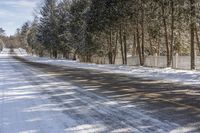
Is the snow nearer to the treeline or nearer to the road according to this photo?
the road

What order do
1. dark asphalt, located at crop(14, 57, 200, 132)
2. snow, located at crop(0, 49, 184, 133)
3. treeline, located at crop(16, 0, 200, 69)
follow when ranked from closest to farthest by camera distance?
snow, located at crop(0, 49, 184, 133), dark asphalt, located at crop(14, 57, 200, 132), treeline, located at crop(16, 0, 200, 69)

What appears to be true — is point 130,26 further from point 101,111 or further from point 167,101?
point 101,111

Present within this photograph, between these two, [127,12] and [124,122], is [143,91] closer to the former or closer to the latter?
[124,122]

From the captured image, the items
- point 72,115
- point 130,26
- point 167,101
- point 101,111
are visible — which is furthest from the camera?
point 130,26

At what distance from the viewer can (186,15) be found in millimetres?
28484

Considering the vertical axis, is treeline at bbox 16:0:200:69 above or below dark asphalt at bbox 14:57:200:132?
above

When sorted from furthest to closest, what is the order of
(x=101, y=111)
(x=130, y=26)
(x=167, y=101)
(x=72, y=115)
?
(x=130, y=26), (x=167, y=101), (x=101, y=111), (x=72, y=115)

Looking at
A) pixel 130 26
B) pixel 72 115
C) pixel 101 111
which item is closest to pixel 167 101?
pixel 101 111

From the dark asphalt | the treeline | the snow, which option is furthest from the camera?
the treeline

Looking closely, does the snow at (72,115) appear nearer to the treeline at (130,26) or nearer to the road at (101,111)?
the road at (101,111)

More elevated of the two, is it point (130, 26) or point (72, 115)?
point (130, 26)

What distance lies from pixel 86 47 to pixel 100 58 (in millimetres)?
6947

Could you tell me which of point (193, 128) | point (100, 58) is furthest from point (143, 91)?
point (100, 58)

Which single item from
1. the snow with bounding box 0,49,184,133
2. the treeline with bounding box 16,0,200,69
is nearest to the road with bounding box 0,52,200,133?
the snow with bounding box 0,49,184,133
